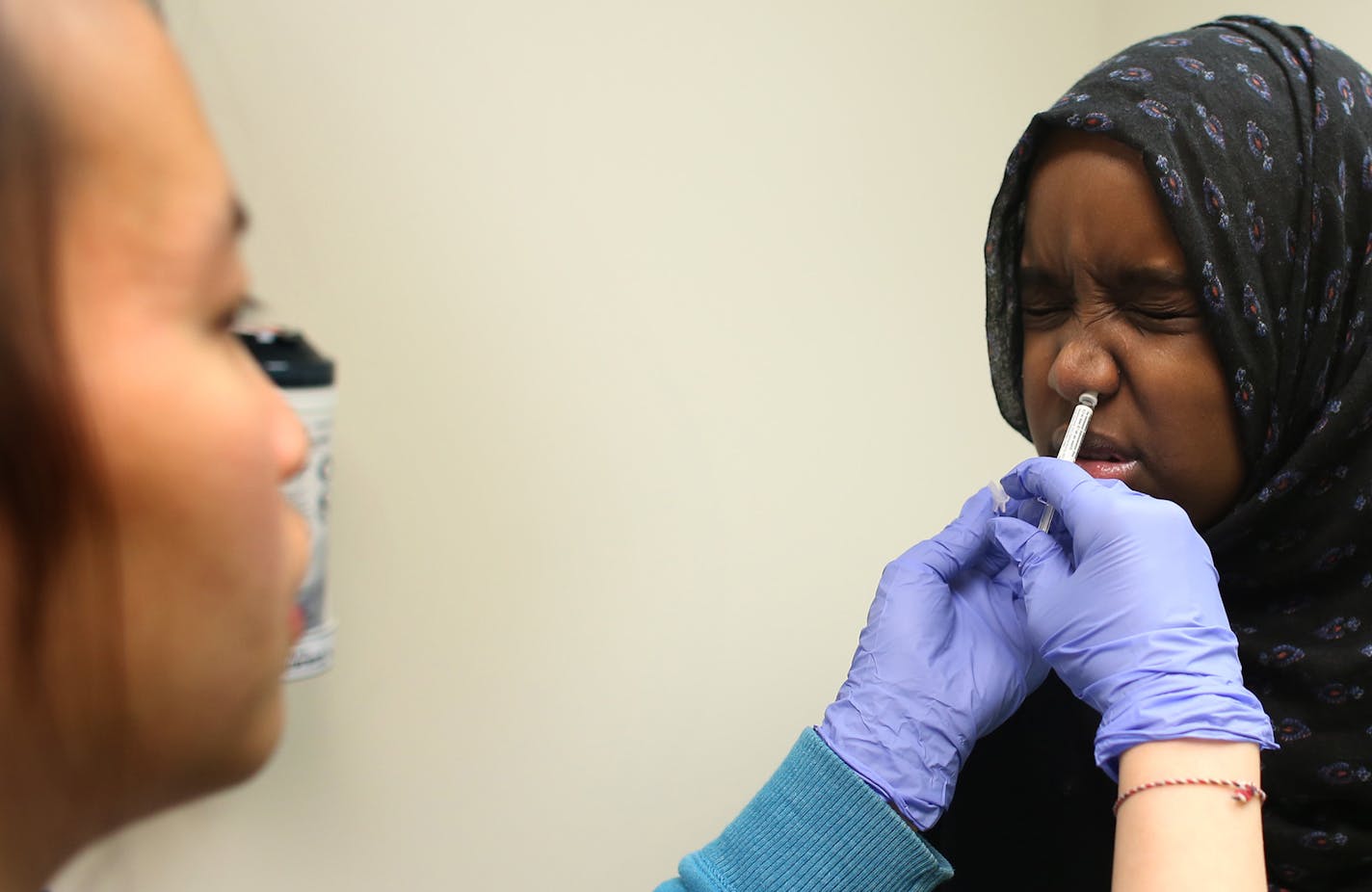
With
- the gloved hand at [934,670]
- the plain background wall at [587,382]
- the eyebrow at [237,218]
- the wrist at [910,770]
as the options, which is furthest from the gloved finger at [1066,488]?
the eyebrow at [237,218]

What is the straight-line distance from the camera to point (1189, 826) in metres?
0.70

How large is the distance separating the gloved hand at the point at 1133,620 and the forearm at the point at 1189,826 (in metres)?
0.02

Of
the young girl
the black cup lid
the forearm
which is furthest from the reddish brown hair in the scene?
the forearm

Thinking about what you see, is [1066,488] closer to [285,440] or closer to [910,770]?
[910,770]

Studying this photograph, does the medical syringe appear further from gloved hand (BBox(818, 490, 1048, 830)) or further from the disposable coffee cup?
the disposable coffee cup

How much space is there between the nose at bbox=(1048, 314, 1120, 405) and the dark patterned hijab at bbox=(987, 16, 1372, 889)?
0.29 ft

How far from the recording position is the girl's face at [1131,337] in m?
0.89

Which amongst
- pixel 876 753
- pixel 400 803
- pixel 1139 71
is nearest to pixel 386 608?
pixel 400 803

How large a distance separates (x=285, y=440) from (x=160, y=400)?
8 centimetres

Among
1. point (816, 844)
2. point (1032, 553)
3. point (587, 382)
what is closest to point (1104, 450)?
point (1032, 553)

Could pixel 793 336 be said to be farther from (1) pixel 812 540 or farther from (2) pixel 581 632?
(2) pixel 581 632

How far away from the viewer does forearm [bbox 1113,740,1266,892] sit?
69 centimetres

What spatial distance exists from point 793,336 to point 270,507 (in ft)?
3.77

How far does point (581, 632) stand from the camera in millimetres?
1341
